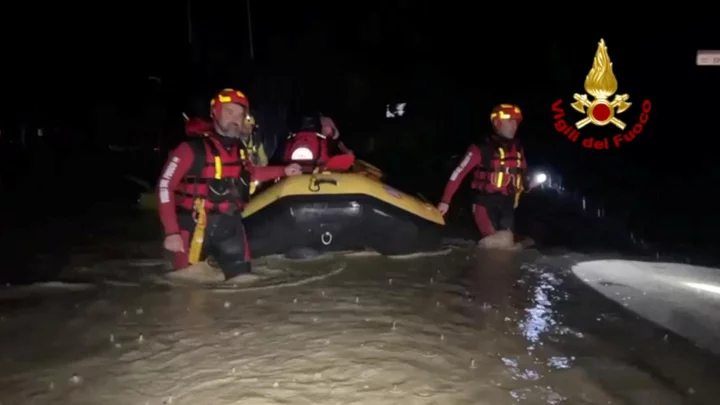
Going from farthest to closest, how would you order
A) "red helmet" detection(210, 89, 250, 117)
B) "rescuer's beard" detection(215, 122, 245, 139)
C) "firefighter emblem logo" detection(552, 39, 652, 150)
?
"firefighter emblem logo" detection(552, 39, 652, 150), "rescuer's beard" detection(215, 122, 245, 139), "red helmet" detection(210, 89, 250, 117)

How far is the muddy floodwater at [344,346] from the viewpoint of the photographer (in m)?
4.70

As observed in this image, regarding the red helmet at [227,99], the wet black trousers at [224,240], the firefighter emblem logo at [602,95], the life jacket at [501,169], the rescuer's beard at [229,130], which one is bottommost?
the wet black trousers at [224,240]

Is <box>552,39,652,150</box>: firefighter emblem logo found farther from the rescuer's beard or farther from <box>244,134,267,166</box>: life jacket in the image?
the rescuer's beard

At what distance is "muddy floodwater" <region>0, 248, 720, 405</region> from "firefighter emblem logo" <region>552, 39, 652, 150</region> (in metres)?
8.34

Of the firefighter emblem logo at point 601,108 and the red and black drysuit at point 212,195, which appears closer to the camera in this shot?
the red and black drysuit at point 212,195

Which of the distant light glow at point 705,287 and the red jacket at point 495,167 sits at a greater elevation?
the red jacket at point 495,167

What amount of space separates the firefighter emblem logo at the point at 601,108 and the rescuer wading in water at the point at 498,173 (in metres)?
6.13

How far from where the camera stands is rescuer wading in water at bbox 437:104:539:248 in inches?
368

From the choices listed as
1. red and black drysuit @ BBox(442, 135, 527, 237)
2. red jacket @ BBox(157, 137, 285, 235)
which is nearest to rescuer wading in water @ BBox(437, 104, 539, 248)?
red and black drysuit @ BBox(442, 135, 527, 237)

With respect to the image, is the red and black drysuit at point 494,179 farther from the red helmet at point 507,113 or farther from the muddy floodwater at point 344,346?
the muddy floodwater at point 344,346

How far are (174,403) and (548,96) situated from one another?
1955 centimetres

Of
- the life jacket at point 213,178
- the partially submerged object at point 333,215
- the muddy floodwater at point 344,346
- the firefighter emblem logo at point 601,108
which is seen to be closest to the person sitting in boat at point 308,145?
the partially submerged object at point 333,215

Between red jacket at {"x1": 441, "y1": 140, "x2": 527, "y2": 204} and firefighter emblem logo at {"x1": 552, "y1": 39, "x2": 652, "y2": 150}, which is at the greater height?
firefighter emblem logo at {"x1": 552, "y1": 39, "x2": 652, "y2": 150}

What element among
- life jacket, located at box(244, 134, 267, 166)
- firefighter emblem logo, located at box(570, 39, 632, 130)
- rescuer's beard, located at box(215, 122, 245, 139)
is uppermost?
firefighter emblem logo, located at box(570, 39, 632, 130)
